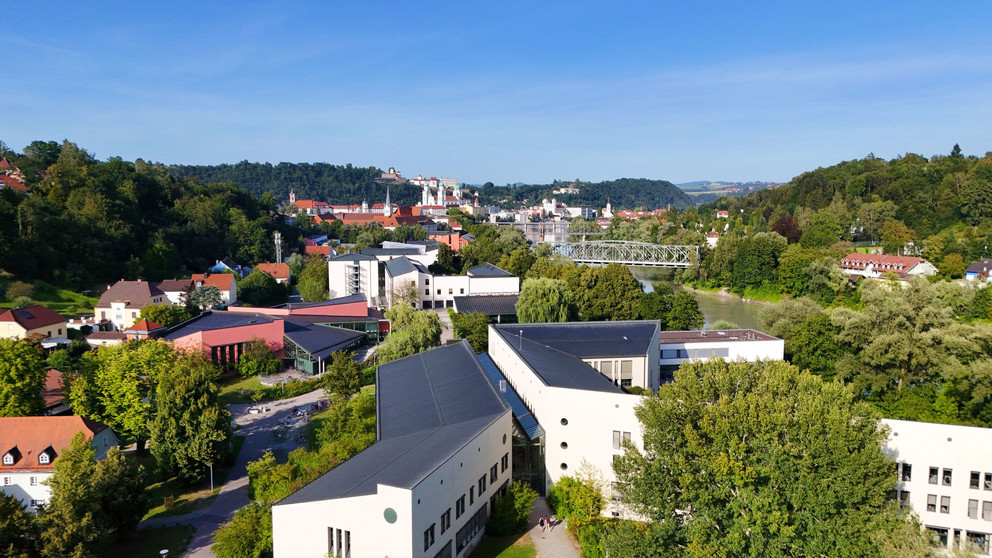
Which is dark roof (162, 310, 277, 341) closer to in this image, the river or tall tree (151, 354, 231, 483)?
tall tree (151, 354, 231, 483)

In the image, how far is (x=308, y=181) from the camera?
13925 cm

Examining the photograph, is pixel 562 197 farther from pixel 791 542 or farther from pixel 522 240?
pixel 791 542

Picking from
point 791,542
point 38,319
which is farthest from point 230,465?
point 38,319

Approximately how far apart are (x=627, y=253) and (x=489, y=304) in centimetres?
2775

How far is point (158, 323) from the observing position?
27797 mm

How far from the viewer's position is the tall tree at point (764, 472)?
32.1ft

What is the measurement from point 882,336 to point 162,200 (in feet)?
173

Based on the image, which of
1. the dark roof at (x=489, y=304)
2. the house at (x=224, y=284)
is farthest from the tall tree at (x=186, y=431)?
the house at (x=224, y=284)

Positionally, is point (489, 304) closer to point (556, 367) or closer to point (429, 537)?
point (556, 367)

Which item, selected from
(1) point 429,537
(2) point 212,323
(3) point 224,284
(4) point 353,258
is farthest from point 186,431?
(4) point 353,258

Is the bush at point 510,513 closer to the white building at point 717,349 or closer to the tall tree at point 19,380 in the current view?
the white building at point 717,349

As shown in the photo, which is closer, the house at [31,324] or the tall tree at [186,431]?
the tall tree at [186,431]

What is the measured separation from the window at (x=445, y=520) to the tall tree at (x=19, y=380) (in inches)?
511

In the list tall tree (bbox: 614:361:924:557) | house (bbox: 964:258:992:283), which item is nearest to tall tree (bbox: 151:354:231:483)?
tall tree (bbox: 614:361:924:557)
